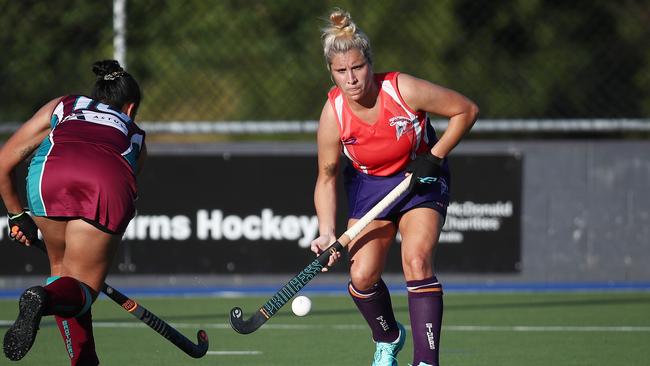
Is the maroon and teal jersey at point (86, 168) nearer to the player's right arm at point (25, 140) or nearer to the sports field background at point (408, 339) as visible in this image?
the player's right arm at point (25, 140)

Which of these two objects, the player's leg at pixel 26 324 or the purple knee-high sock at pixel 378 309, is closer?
the player's leg at pixel 26 324

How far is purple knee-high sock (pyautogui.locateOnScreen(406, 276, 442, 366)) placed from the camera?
18.5 ft

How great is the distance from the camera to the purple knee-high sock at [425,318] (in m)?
5.65

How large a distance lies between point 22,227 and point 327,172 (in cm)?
143

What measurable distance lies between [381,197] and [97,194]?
1.41m

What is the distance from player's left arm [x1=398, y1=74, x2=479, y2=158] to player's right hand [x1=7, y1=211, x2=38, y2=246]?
5.92ft

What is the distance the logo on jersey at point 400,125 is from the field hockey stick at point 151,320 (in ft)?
4.54

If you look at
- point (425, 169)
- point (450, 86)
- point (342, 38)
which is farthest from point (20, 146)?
point (450, 86)

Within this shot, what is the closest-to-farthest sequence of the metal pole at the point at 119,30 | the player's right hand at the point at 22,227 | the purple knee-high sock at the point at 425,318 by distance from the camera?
the purple knee-high sock at the point at 425,318 → the player's right hand at the point at 22,227 → the metal pole at the point at 119,30

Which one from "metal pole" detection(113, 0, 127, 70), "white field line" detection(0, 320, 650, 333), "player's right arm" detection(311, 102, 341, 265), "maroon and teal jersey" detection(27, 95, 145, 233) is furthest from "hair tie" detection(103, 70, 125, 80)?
"metal pole" detection(113, 0, 127, 70)

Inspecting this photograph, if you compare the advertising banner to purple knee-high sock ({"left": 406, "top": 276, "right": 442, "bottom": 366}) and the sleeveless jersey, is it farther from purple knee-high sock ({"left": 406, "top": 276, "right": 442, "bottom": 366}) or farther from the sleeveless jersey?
purple knee-high sock ({"left": 406, "top": 276, "right": 442, "bottom": 366})

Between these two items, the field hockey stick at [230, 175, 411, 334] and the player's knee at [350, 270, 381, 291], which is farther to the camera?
the player's knee at [350, 270, 381, 291]

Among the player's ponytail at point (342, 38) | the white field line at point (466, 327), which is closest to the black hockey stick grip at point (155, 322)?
the player's ponytail at point (342, 38)

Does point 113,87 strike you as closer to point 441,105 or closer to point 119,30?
point 441,105
